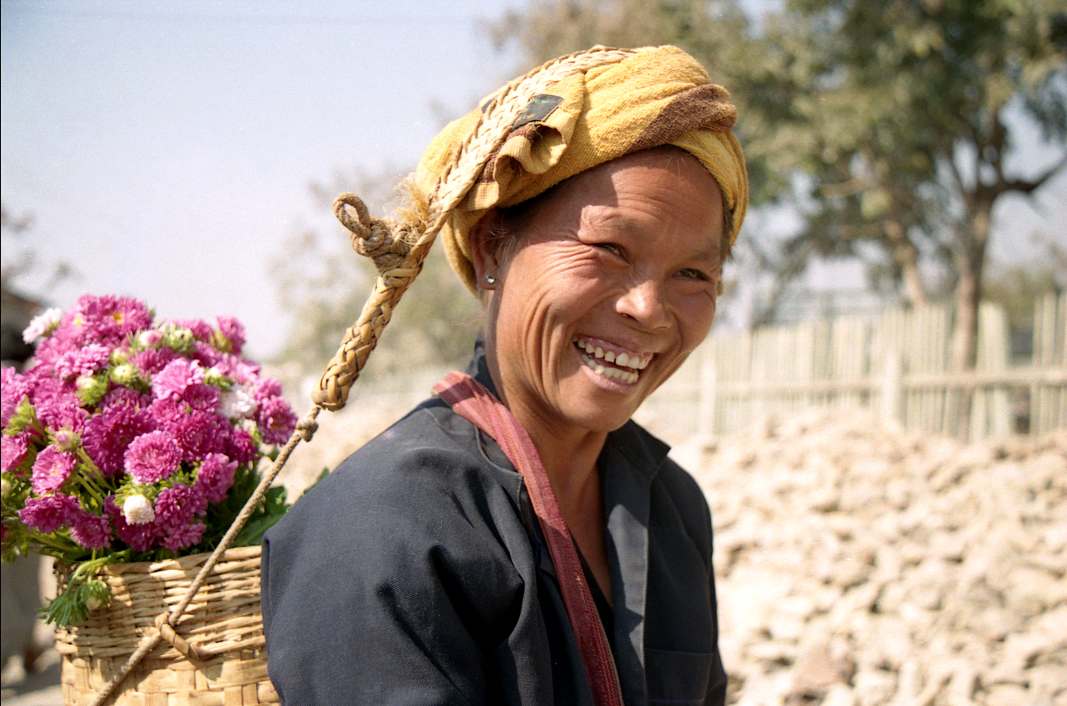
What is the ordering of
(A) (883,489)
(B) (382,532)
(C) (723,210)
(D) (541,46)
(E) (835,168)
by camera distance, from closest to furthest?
(B) (382,532) < (C) (723,210) < (A) (883,489) < (E) (835,168) < (D) (541,46)

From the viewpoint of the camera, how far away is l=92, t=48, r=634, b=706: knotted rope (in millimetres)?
1565

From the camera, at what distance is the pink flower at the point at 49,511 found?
1634mm

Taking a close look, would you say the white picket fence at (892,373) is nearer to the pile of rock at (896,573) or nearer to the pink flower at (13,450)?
the pile of rock at (896,573)

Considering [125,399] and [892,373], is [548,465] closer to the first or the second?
[125,399]

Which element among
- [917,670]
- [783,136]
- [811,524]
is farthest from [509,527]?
[783,136]

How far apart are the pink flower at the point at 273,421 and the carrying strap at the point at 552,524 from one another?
0.42 meters

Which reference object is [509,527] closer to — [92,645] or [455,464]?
[455,464]

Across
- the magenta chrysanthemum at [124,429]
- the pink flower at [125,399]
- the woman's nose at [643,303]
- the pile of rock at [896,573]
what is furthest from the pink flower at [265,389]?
the pile of rock at [896,573]

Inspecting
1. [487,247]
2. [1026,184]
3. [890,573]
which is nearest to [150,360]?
[487,247]

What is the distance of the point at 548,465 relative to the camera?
1.83 meters

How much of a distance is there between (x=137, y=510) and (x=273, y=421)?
39 centimetres

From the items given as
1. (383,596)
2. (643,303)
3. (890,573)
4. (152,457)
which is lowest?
(890,573)

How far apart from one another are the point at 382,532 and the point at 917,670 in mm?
3346

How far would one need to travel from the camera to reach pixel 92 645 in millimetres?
1617
